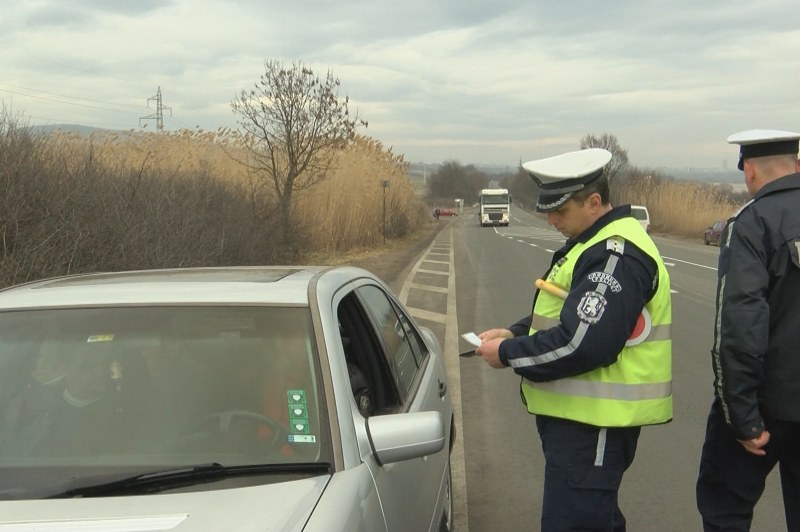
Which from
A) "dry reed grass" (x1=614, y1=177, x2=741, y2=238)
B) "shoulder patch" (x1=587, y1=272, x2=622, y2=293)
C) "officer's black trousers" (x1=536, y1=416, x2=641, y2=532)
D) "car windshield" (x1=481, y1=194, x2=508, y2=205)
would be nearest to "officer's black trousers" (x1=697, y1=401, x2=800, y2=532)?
"officer's black trousers" (x1=536, y1=416, x2=641, y2=532)

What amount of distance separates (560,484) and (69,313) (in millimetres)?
1836

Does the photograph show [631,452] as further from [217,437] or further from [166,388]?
[166,388]

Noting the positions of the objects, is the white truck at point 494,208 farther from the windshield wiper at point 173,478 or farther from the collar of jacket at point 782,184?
the windshield wiper at point 173,478

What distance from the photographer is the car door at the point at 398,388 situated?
230 centimetres

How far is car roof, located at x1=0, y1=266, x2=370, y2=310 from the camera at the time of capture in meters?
2.47

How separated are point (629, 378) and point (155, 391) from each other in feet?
5.35

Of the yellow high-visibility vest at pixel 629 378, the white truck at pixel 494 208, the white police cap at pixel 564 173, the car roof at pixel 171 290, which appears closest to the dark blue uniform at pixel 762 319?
the yellow high-visibility vest at pixel 629 378

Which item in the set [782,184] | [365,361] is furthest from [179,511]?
[782,184]

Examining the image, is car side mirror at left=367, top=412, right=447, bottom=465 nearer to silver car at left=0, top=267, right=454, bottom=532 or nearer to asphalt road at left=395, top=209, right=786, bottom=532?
silver car at left=0, top=267, right=454, bottom=532

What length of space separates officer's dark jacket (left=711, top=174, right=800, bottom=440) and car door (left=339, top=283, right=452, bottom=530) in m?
1.19

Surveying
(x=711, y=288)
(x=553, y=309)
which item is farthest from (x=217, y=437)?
(x=711, y=288)

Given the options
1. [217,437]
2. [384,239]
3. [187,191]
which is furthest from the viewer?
[384,239]

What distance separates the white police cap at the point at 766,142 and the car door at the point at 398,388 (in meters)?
1.62

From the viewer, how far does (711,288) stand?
47.5 ft
